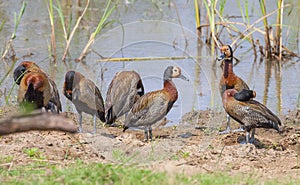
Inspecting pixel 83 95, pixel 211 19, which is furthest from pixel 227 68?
pixel 83 95

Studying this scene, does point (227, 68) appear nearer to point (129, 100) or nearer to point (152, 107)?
point (129, 100)

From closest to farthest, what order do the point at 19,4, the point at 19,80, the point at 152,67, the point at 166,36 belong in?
the point at 19,80, the point at 152,67, the point at 166,36, the point at 19,4

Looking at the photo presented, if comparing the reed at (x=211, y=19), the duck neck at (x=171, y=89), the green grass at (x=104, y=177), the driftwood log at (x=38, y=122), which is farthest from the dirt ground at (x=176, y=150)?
the reed at (x=211, y=19)

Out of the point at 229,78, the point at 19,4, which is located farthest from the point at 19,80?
the point at 19,4

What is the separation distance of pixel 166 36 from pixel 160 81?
4.07 m

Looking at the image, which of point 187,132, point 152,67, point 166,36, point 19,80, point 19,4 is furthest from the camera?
point 19,4

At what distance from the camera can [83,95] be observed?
26.1ft

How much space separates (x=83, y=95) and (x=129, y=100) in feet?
1.70

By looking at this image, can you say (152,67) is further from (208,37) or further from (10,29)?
(10,29)

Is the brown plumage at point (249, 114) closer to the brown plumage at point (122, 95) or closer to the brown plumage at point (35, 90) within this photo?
the brown plumage at point (122, 95)

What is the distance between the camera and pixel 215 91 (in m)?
9.97

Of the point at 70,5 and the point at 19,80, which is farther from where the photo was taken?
the point at 70,5

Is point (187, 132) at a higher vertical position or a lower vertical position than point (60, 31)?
lower

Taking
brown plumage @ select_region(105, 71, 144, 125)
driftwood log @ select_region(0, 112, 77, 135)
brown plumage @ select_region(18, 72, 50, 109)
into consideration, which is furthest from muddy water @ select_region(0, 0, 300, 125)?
driftwood log @ select_region(0, 112, 77, 135)
